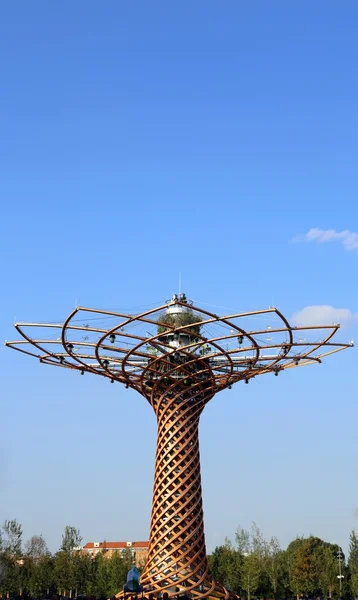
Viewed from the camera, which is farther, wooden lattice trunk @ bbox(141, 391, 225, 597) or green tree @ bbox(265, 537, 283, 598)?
green tree @ bbox(265, 537, 283, 598)

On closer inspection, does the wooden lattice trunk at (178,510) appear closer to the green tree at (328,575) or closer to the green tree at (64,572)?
the green tree at (328,575)

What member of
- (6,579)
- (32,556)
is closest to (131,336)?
(6,579)

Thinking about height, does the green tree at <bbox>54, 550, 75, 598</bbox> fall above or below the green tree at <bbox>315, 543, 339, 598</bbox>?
above

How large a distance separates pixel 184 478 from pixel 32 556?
46800mm

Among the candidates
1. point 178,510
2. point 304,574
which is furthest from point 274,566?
point 178,510

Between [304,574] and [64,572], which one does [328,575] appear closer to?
[304,574]

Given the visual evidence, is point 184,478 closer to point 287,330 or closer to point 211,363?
point 211,363

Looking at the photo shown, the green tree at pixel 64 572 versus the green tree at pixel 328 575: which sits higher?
the green tree at pixel 64 572

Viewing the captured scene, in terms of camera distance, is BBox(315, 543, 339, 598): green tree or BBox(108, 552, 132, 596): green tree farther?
BBox(108, 552, 132, 596): green tree

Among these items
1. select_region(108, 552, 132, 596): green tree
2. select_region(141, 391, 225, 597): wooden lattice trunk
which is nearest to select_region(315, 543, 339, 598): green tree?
select_region(108, 552, 132, 596): green tree

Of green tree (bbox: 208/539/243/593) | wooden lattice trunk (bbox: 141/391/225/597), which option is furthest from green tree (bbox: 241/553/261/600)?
wooden lattice trunk (bbox: 141/391/225/597)

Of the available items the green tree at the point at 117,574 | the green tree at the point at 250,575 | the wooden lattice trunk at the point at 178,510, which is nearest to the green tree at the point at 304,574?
the green tree at the point at 250,575

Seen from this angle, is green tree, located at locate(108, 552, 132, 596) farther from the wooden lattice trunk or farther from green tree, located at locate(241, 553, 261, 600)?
the wooden lattice trunk

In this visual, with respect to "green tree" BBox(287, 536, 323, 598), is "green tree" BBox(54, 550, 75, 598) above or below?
above
